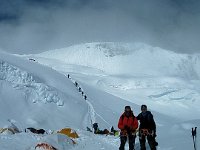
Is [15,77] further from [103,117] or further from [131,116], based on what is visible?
[131,116]

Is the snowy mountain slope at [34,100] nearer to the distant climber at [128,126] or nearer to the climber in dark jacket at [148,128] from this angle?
the distant climber at [128,126]

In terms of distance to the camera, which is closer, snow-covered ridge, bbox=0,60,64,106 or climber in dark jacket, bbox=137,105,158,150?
climber in dark jacket, bbox=137,105,158,150

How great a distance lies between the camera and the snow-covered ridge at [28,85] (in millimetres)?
52906

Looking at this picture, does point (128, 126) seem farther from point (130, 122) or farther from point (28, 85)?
point (28, 85)

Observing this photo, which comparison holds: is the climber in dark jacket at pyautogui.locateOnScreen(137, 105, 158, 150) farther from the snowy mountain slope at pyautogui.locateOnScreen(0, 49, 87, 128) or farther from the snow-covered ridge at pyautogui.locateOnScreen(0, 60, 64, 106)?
the snow-covered ridge at pyautogui.locateOnScreen(0, 60, 64, 106)

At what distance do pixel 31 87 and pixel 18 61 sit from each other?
494 inches

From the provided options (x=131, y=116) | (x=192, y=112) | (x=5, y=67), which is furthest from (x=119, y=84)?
(x=131, y=116)

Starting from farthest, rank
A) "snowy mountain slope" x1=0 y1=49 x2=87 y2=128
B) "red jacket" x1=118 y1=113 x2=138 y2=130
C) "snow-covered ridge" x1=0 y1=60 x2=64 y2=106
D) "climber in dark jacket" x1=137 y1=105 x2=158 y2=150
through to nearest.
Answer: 1. "snow-covered ridge" x1=0 y1=60 x2=64 y2=106
2. "snowy mountain slope" x1=0 y1=49 x2=87 y2=128
3. "red jacket" x1=118 y1=113 x2=138 y2=130
4. "climber in dark jacket" x1=137 y1=105 x2=158 y2=150

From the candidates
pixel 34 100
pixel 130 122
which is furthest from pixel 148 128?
pixel 34 100

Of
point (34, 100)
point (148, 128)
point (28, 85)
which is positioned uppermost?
point (28, 85)

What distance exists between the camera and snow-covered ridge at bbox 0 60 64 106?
2083 inches

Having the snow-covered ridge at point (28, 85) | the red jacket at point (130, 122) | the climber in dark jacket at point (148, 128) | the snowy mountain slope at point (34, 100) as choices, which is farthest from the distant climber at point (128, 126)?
the snow-covered ridge at point (28, 85)

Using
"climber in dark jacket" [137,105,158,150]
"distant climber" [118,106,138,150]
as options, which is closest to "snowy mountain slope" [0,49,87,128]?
"distant climber" [118,106,138,150]

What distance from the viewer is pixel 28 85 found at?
178 ft
